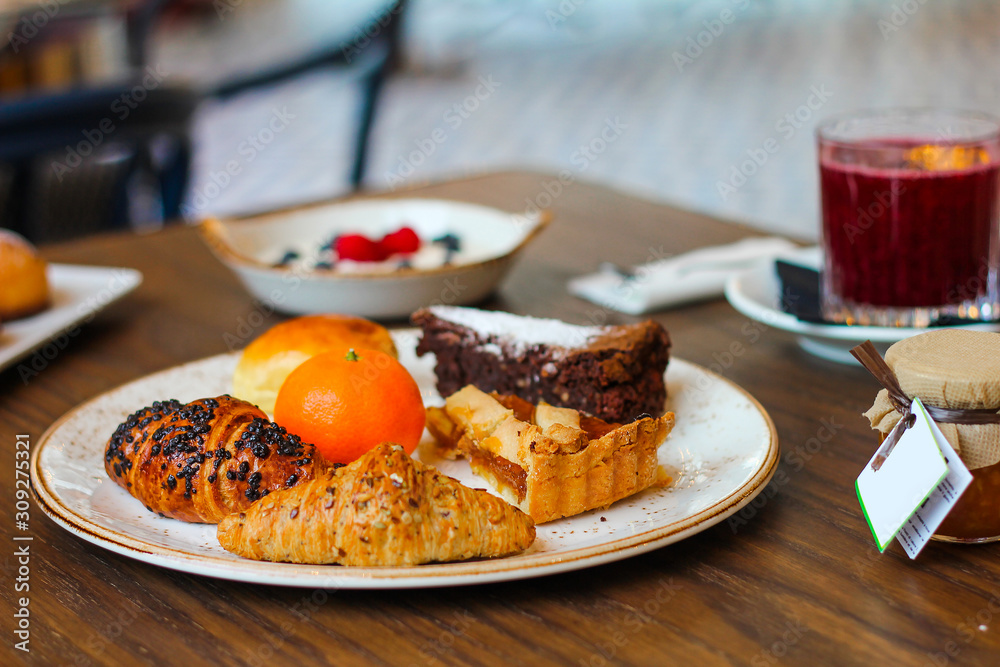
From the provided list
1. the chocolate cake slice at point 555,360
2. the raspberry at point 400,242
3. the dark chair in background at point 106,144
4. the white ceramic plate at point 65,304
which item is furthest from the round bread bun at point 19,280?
the dark chair in background at point 106,144

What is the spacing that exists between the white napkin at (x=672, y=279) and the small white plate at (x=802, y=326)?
9 centimetres

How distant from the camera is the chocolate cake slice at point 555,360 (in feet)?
3.45

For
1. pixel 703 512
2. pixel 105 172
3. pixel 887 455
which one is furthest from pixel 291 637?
pixel 105 172

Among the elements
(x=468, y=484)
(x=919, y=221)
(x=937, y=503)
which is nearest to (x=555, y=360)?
(x=468, y=484)

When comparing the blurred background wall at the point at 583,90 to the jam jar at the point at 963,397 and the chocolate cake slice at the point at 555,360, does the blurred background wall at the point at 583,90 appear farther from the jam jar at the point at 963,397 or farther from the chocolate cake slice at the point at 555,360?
the jam jar at the point at 963,397

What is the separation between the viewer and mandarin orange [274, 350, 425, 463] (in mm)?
931

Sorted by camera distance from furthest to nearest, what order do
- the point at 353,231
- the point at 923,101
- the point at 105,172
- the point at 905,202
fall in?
the point at 923,101 < the point at 105,172 < the point at 353,231 < the point at 905,202

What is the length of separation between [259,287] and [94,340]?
0.25 m

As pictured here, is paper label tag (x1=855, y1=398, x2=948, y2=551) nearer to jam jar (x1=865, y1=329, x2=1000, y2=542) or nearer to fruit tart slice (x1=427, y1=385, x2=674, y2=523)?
jam jar (x1=865, y1=329, x2=1000, y2=542)

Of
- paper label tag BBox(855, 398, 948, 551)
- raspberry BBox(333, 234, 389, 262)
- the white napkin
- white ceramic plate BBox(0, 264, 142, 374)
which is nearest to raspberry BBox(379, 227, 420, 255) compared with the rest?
raspberry BBox(333, 234, 389, 262)

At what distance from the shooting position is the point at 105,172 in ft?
8.59

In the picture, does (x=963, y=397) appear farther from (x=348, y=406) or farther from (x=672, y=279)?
(x=672, y=279)

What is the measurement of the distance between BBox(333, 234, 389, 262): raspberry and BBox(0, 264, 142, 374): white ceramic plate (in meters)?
0.34

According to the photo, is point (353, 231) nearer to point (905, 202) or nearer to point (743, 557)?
point (905, 202)
